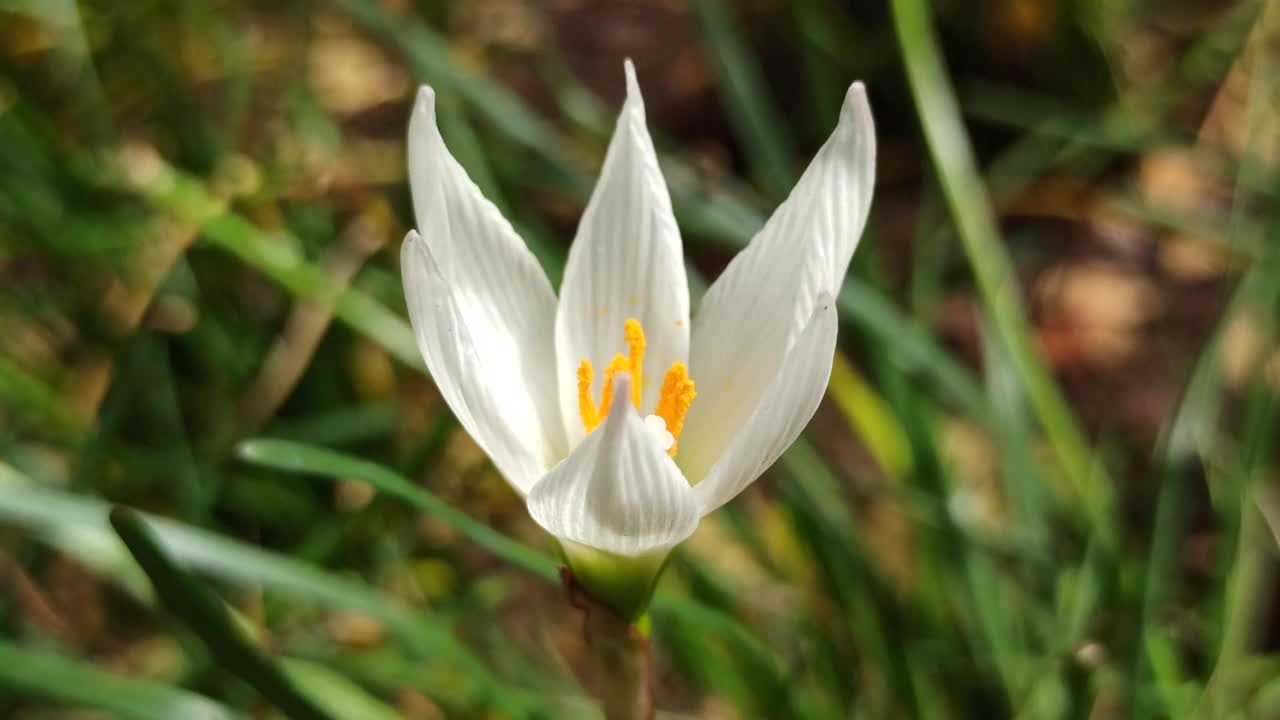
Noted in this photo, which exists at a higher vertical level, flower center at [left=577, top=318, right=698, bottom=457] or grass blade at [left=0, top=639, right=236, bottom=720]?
flower center at [left=577, top=318, right=698, bottom=457]

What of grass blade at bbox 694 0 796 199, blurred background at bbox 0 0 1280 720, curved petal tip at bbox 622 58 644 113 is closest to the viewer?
curved petal tip at bbox 622 58 644 113

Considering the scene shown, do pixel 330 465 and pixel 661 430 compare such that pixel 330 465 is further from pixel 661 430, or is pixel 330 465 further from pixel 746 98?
pixel 746 98

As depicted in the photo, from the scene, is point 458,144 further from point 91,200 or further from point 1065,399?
point 1065,399

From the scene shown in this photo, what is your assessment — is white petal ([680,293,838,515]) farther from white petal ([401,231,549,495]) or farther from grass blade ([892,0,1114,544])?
grass blade ([892,0,1114,544])

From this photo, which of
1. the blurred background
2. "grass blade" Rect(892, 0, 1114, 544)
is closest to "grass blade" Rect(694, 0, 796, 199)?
the blurred background

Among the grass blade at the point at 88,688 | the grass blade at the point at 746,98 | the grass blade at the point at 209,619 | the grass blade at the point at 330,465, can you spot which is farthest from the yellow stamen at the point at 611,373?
the grass blade at the point at 746,98

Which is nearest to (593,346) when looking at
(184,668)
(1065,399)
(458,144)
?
(458,144)

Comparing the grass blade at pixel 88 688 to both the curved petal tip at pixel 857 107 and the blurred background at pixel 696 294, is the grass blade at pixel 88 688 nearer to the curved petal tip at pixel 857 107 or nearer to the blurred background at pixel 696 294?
the blurred background at pixel 696 294

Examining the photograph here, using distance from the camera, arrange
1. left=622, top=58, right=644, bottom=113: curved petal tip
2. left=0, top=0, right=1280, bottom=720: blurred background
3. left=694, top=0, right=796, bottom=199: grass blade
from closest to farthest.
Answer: left=622, top=58, right=644, bottom=113: curved petal tip → left=0, top=0, right=1280, bottom=720: blurred background → left=694, top=0, right=796, bottom=199: grass blade
